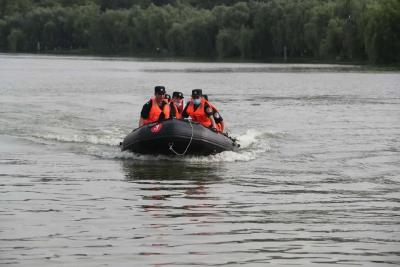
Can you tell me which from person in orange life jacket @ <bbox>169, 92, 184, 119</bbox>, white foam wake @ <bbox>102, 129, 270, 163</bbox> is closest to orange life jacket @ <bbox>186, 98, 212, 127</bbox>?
person in orange life jacket @ <bbox>169, 92, 184, 119</bbox>

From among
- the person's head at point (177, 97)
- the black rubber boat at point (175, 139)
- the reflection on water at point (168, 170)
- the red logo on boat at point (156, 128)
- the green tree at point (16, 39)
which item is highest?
the person's head at point (177, 97)

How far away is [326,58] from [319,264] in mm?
90477

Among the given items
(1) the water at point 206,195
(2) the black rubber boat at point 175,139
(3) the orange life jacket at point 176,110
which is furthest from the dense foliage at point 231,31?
(2) the black rubber boat at point 175,139

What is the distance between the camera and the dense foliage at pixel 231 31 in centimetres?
8644

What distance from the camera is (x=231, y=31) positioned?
116000 millimetres

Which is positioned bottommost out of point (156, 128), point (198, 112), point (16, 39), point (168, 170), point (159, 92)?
point (16, 39)

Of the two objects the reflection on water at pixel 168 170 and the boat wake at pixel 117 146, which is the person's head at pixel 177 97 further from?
the reflection on water at pixel 168 170

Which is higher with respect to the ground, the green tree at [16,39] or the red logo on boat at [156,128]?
the red logo on boat at [156,128]

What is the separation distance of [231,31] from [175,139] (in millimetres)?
97322

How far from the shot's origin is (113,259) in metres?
10.0

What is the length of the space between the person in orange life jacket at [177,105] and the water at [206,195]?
95 centimetres

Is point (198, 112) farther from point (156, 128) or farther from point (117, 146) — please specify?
point (117, 146)

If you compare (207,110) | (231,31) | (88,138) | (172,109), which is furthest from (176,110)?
(231,31)

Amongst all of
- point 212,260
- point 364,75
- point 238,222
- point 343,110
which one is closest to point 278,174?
point 238,222
